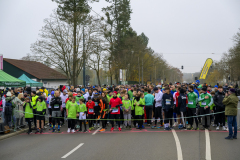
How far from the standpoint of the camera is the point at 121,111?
522 inches

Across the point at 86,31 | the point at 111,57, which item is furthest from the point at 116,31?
the point at 86,31

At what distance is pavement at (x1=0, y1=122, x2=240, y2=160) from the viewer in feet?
24.9

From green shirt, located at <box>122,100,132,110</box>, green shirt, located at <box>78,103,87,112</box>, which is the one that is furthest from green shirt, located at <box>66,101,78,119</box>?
green shirt, located at <box>122,100,132,110</box>

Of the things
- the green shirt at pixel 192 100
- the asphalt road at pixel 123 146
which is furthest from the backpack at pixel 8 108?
the green shirt at pixel 192 100

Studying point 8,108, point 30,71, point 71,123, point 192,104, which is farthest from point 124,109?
point 30,71

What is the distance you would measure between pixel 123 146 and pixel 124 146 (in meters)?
0.03

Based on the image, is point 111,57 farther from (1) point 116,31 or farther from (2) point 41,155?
(2) point 41,155

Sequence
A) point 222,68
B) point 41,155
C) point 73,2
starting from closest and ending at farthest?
1. point 41,155
2. point 73,2
3. point 222,68

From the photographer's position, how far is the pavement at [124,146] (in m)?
7.60

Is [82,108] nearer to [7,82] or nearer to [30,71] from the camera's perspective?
[7,82]

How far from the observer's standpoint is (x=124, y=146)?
8859 millimetres

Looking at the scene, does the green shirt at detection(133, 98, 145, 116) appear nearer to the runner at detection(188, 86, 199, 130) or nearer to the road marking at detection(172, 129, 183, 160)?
the road marking at detection(172, 129, 183, 160)

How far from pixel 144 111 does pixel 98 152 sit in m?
6.09

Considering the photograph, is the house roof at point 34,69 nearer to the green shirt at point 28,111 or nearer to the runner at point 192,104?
the green shirt at point 28,111
